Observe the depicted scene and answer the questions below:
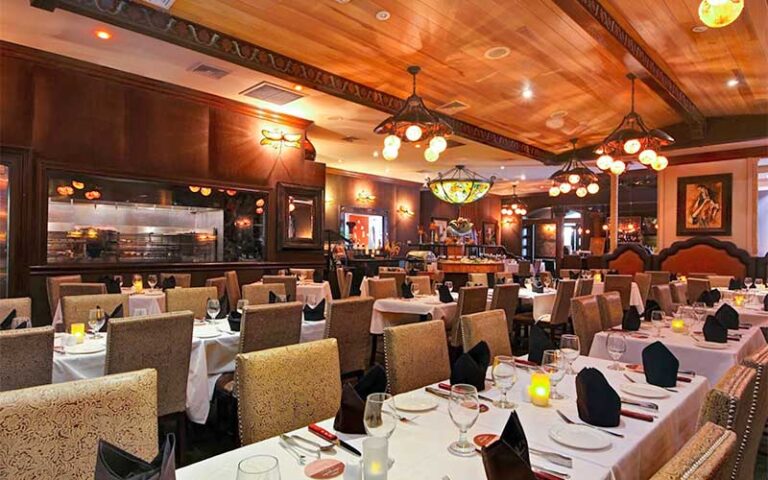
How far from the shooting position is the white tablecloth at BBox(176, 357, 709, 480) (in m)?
1.23

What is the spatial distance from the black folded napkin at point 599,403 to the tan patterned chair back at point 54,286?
5126 millimetres

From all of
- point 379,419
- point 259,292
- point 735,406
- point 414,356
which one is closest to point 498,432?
point 379,419

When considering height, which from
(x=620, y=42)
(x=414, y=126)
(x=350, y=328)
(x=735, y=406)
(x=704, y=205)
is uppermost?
(x=620, y=42)

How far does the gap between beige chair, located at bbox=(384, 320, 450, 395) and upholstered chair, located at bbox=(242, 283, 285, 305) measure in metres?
2.55

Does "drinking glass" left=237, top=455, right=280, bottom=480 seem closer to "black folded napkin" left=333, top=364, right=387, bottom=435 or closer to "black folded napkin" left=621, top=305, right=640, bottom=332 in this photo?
"black folded napkin" left=333, top=364, right=387, bottom=435

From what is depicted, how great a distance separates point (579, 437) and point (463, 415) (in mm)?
399

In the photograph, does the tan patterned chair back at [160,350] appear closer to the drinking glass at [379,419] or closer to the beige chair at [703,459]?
the drinking glass at [379,419]

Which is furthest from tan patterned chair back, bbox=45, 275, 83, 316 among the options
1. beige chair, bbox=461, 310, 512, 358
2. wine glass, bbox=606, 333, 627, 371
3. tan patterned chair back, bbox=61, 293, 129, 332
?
wine glass, bbox=606, 333, 627, 371

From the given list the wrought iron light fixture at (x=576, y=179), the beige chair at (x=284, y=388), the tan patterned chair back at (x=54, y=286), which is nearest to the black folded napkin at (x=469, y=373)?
the beige chair at (x=284, y=388)

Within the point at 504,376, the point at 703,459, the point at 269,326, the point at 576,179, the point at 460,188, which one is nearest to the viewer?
the point at 703,459

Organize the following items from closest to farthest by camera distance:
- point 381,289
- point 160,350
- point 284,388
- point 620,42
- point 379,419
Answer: point 379,419
point 284,388
point 160,350
point 620,42
point 381,289

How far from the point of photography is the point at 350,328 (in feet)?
11.1

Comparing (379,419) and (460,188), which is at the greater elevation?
(460,188)

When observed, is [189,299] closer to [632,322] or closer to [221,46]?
[221,46]
